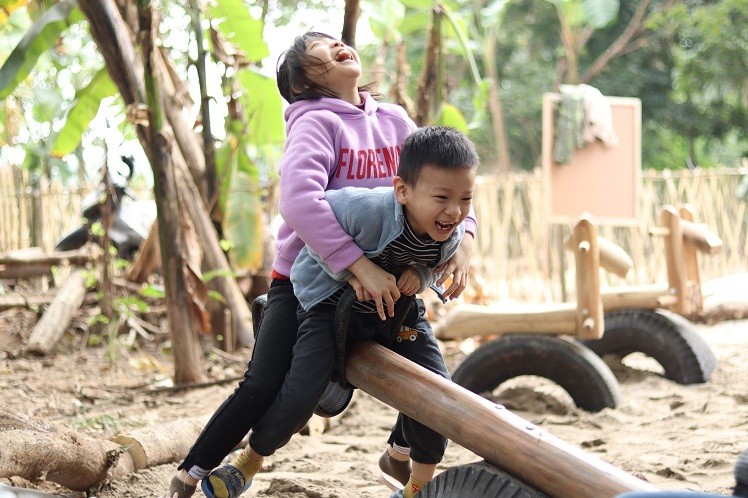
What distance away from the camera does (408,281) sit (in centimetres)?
224

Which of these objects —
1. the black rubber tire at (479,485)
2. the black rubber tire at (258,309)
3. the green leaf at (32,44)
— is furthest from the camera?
the green leaf at (32,44)

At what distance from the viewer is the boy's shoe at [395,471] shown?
2680mm

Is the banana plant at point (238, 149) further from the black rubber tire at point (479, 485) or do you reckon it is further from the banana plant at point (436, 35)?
the black rubber tire at point (479, 485)

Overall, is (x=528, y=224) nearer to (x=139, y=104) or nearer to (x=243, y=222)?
(x=243, y=222)

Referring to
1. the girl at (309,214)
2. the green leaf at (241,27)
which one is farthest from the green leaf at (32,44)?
the girl at (309,214)

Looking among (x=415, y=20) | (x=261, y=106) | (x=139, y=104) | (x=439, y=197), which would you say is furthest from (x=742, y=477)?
(x=415, y=20)

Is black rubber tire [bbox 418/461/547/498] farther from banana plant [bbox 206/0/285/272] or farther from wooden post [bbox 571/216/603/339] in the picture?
banana plant [bbox 206/0/285/272]

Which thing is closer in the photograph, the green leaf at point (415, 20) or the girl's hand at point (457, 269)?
the girl's hand at point (457, 269)

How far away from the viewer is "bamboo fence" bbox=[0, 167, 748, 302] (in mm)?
9797

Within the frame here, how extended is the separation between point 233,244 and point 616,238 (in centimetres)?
810

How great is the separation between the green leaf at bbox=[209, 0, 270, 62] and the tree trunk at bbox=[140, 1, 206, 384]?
45.8 inches

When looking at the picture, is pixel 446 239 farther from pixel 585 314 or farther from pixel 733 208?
pixel 733 208

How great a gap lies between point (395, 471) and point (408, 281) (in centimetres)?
77

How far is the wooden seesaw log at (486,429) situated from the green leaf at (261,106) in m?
3.83
